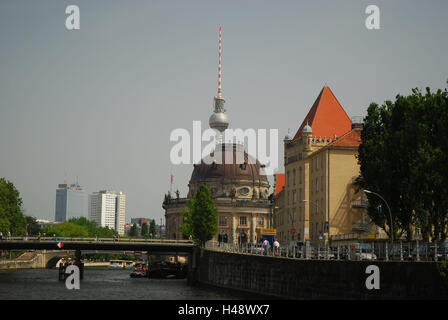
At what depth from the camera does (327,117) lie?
118 meters

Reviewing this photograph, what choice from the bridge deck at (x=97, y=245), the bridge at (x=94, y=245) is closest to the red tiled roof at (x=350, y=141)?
the bridge at (x=94, y=245)

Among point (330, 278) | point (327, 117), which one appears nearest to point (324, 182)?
point (327, 117)

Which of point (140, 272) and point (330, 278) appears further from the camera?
point (140, 272)

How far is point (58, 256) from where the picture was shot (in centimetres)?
18388

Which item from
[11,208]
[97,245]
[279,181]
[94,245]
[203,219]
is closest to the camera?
[94,245]

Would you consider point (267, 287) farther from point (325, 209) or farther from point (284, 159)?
point (284, 159)

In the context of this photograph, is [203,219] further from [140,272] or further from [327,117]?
[327,117]

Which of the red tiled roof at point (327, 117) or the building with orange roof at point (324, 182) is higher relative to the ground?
the red tiled roof at point (327, 117)

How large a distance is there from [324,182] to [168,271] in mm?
35078

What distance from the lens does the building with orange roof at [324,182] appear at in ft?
324

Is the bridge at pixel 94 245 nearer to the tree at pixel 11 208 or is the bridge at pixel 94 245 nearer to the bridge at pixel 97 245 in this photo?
the bridge at pixel 97 245

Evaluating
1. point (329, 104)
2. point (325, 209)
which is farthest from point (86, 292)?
point (329, 104)

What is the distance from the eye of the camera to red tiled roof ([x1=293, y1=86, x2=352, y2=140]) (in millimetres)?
115750
